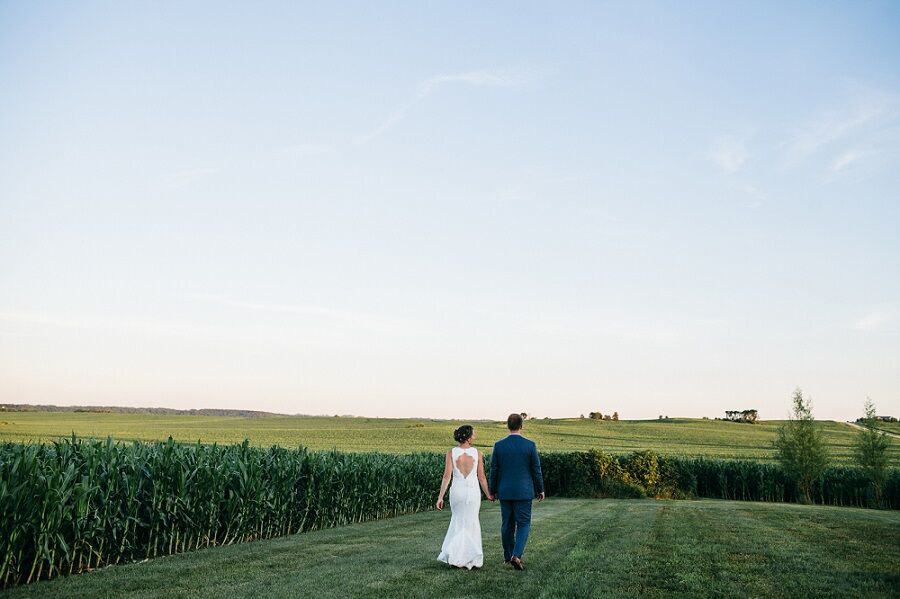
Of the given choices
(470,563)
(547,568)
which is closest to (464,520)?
(470,563)

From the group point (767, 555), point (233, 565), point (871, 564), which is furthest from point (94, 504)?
point (871, 564)

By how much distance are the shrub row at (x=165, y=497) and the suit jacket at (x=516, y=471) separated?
6.39 metres

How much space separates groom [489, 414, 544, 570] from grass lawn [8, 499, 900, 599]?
17.6 inches

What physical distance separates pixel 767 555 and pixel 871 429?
118 ft

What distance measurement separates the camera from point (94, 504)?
470 inches

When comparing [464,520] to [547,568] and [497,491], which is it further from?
[547,568]

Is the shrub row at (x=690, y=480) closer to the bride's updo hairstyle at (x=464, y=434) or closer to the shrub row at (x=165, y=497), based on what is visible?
the shrub row at (x=165, y=497)

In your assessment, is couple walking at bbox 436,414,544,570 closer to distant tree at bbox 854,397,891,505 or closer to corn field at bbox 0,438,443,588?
corn field at bbox 0,438,443,588

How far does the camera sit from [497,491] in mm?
11070

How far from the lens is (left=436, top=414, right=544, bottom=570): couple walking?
10773 millimetres

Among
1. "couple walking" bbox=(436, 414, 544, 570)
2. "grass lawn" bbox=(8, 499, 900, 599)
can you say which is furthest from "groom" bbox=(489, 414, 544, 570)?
"grass lawn" bbox=(8, 499, 900, 599)

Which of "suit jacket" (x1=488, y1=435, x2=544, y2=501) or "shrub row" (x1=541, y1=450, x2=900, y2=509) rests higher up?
"suit jacket" (x1=488, y1=435, x2=544, y2=501)

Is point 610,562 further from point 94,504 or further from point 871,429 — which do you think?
point 871,429

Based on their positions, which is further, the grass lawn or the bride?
the bride
